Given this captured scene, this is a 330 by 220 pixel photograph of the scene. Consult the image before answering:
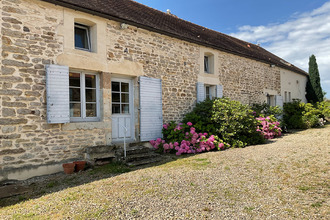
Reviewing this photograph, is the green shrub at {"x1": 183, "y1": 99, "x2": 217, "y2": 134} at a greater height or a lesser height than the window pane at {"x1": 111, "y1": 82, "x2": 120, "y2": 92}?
lesser

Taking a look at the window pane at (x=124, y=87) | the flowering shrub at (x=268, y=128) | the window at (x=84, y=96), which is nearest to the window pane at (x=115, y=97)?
the window pane at (x=124, y=87)

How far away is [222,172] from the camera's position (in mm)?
4590

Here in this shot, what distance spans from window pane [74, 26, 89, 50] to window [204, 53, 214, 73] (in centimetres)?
526

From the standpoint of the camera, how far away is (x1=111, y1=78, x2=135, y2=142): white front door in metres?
6.52

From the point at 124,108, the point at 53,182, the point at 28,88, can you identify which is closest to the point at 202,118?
the point at 124,108

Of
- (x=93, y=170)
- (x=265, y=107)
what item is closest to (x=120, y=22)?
(x=93, y=170)

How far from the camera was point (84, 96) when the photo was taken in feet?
19.2

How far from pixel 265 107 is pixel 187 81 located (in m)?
5.05

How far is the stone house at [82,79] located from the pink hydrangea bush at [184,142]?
1.12ft

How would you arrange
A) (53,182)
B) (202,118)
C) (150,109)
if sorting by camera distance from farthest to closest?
1. (202,118)
2. (150,109)
3. (53,182)

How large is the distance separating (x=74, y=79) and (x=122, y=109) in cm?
164

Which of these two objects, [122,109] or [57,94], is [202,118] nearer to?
[122,109]

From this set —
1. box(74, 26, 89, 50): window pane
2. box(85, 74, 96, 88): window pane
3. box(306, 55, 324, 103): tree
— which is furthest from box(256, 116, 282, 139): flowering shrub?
box(306, 55, 324, 103): tree

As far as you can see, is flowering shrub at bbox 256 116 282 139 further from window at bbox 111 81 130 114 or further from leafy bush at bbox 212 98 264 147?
window at bbox 111 81 130 114
